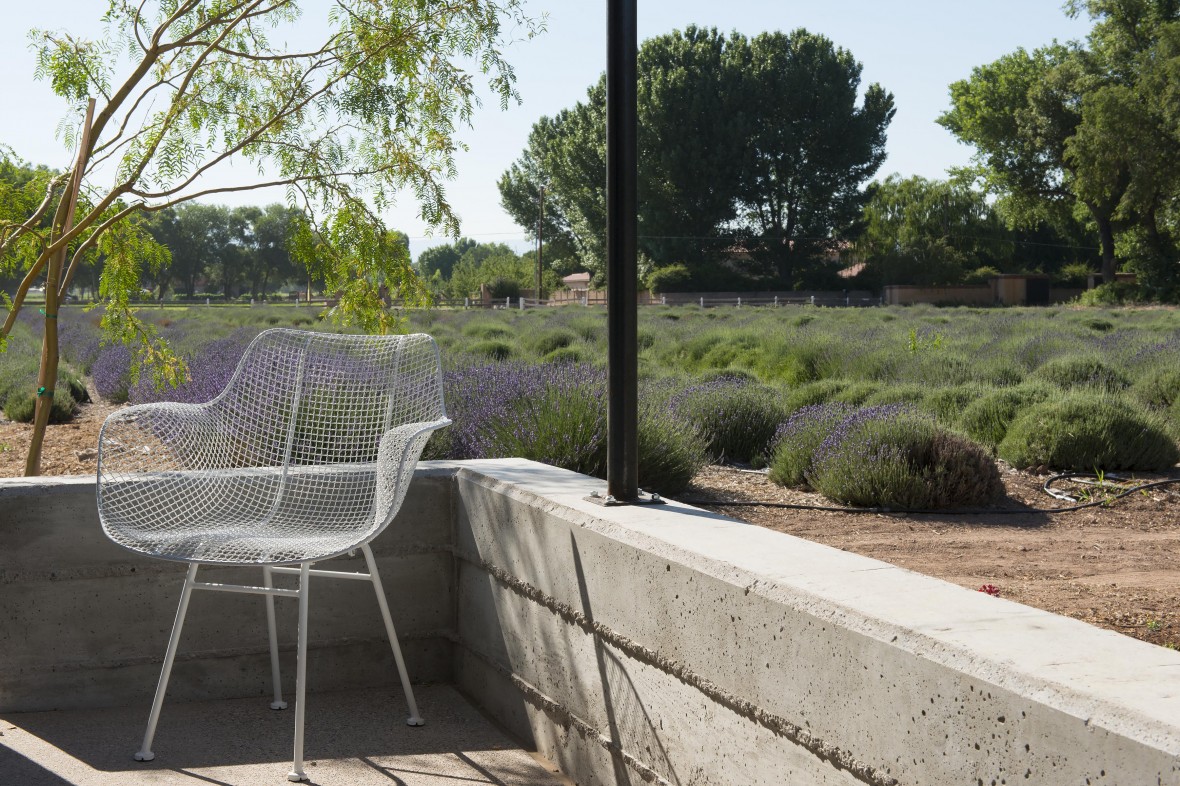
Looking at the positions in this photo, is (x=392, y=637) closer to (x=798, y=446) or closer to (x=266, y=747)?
(x=266, y=747)

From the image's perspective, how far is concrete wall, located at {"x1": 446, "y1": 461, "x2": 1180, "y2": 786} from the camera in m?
1.45

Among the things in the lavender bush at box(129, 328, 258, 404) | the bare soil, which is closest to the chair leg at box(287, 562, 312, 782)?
the bare soil

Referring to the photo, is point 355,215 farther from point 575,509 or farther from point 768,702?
point 768,702

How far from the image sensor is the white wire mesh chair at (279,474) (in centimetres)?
273

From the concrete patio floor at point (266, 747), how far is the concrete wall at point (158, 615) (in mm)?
73

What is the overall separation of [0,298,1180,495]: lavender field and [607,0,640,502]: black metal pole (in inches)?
117

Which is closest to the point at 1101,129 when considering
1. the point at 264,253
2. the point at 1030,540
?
the point at 1030,540

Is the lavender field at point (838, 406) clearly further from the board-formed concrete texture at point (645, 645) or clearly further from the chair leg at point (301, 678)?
the chair leg at point (301, 678)

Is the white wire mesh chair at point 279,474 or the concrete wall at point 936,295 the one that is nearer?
the white wire mesh chair at point 279,474

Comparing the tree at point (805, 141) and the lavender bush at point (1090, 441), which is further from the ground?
the tree at point (805, 141)

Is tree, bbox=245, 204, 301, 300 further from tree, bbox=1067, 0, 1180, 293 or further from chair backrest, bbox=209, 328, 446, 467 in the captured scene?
chair backrest, bbox=209, 328, 446, 467

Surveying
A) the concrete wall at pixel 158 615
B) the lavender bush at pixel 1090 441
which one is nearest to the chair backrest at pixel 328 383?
the concrete wall at pixel 158 615

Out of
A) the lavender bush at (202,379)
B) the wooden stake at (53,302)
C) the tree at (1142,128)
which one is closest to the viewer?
A: the wooden stake at (53,302)

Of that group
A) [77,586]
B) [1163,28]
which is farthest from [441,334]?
[1163,28]
